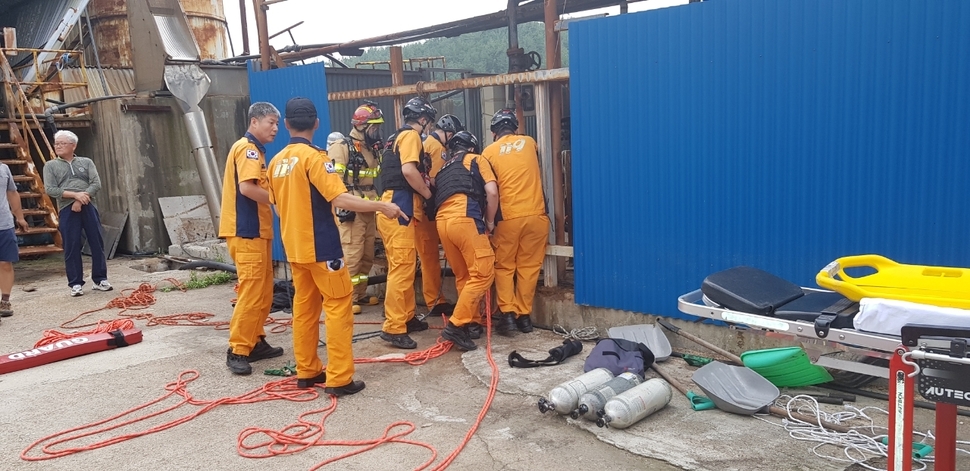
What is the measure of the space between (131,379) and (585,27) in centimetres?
473

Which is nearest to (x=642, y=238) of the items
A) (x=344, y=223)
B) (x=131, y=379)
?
(x=344, y=223)

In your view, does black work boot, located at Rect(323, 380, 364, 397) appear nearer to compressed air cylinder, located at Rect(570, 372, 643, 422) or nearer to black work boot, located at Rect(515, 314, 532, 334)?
compressed air cylinder, located at Rect(570, 372, 643, 422)

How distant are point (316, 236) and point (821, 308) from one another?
318cm

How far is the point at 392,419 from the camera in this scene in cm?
466

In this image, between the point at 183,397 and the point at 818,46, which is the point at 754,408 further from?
the point at 183,397

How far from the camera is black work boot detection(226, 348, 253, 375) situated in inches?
222

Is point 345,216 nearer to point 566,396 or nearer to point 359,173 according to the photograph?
point 359,173

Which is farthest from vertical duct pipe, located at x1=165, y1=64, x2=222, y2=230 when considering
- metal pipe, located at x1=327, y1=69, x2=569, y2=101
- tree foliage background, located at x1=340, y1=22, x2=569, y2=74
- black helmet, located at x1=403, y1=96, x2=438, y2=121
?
tree foliage background, located at x1=340, y1=22, x2=569, y2=74

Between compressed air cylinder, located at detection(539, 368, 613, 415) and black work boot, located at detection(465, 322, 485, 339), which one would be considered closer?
compressed air cylinder, located at detection(539, 368, 613, 415)

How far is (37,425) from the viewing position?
475cm

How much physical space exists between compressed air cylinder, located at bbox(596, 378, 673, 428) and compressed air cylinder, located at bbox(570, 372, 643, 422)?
5 centimetres

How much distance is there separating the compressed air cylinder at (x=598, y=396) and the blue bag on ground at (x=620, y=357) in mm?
278

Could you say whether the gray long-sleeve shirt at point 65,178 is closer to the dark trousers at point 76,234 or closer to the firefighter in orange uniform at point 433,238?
the dark trousers at point 76,234

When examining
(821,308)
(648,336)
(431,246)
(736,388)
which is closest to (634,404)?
(736,388)
